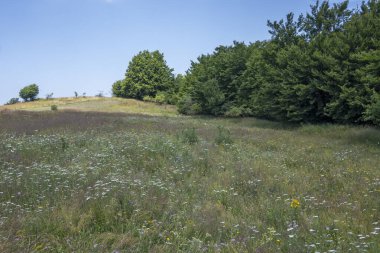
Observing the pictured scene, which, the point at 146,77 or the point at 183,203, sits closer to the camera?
the point at 183,203

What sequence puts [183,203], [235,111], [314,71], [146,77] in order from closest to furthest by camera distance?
[183,203]
[314,71]
[235,111]
[146,77]

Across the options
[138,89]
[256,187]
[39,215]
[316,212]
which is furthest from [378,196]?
[138,89]

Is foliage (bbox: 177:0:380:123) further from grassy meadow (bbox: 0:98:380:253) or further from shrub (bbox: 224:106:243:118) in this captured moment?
grassy meadow (bbox: 0:98:380:253)

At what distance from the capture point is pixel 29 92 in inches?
3905

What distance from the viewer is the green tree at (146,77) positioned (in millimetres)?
87938

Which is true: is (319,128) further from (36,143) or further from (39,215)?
(39,215)

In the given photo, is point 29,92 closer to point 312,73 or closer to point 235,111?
point 235,111

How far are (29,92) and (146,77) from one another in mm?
35634

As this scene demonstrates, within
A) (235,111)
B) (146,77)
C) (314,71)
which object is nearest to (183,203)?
(314,71)

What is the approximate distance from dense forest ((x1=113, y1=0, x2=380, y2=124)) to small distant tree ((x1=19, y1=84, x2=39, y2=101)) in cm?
6491

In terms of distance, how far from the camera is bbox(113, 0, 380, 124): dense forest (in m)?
25.8

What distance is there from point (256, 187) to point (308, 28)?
31762mm

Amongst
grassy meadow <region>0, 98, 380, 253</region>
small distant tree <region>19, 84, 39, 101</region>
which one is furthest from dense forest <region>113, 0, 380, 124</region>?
small distant tree <region>19, 84, 39, 101</region>

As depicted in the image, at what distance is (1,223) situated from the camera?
17.0 ft
